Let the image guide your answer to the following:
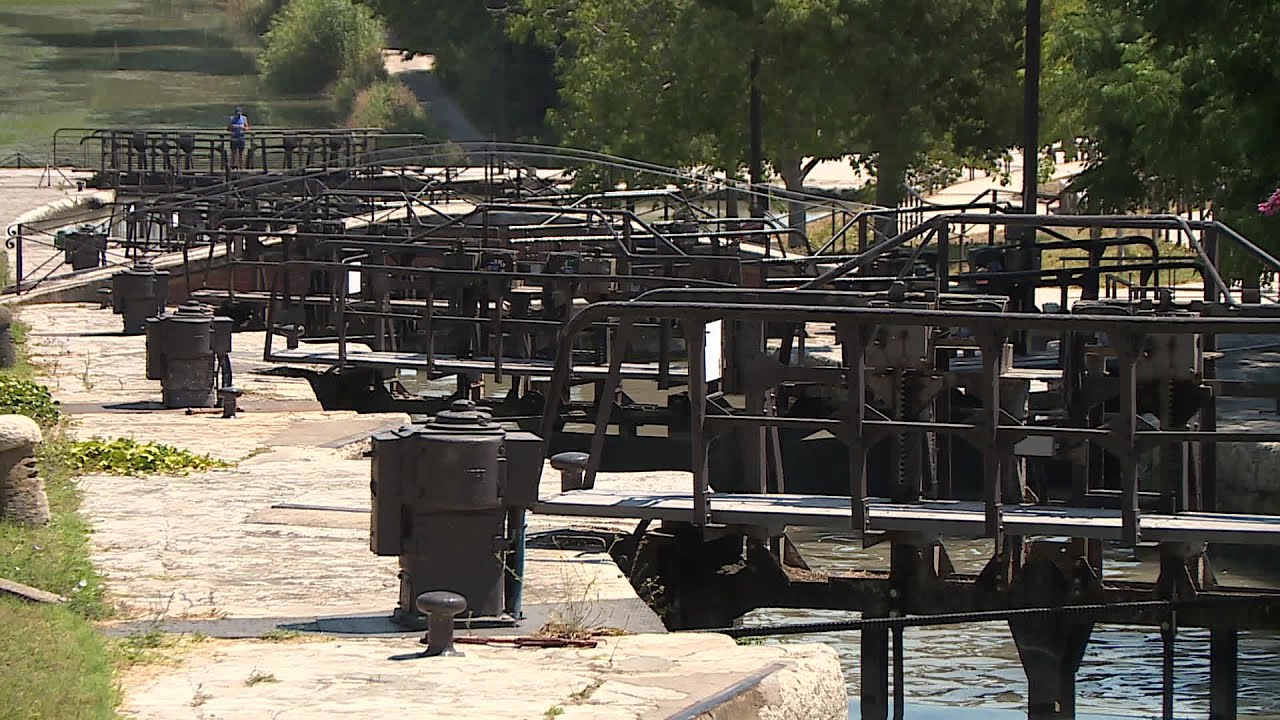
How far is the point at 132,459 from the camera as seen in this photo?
47.6 feet

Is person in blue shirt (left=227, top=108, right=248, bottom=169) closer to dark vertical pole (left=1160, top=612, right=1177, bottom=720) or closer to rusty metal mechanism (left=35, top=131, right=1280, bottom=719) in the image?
rusty metal mechanism (left=35, top=131, right=1280, bottom=719)

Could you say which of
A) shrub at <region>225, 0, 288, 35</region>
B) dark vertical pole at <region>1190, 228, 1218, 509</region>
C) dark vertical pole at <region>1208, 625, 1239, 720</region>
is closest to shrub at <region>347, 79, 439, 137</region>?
shrub at <region>225, 0, 288, 35</region>

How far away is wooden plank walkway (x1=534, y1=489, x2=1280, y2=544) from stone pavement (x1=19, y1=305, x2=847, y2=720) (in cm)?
34

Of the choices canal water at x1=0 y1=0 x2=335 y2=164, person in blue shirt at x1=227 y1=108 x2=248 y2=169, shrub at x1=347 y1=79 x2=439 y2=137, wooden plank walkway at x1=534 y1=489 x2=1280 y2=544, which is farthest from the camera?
canal water at x1=0 y1=0 x2=335 y2=164

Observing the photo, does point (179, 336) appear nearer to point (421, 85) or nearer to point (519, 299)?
point (519, 299)

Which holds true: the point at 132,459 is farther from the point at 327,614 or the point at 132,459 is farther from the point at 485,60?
the point at 485,60

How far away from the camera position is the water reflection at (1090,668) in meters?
14.3

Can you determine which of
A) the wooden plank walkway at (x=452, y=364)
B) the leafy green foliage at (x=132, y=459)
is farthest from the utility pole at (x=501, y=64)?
the leafy green foliage at (x=132, y=459)

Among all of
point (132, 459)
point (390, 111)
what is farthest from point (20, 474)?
point (390, 111)

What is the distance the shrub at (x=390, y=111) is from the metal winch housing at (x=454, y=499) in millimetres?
60458

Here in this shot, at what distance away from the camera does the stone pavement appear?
27.4 ft

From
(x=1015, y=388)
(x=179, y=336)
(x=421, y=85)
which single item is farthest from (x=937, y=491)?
(x=421, y=85)

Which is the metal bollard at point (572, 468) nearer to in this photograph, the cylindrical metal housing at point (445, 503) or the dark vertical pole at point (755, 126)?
the cylindrical metal housing at point (445, 503)

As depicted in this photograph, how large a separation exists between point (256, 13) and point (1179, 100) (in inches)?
3883
